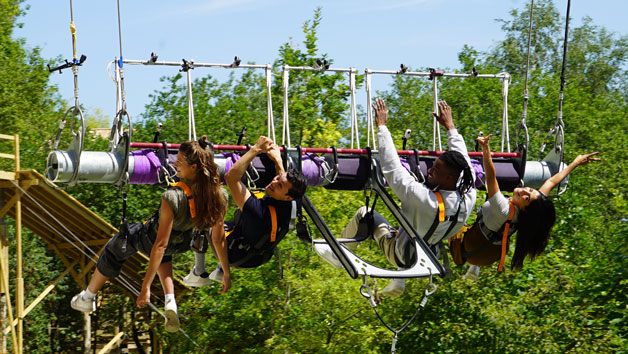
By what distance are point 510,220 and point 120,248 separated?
9.25 ft

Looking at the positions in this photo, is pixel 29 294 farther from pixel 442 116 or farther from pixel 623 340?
pixel 442 116

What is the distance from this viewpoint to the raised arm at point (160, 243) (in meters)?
6.69

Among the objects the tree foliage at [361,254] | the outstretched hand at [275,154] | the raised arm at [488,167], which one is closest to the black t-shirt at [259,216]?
the outstretched hand at [275,154]

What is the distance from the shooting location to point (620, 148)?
91.4 feet

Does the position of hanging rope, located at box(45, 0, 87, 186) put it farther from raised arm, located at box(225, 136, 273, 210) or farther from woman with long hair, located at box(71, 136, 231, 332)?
raised arm, located at box(225, 136, 273, 210)

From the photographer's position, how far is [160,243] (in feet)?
22.4

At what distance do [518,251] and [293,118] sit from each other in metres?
12.6

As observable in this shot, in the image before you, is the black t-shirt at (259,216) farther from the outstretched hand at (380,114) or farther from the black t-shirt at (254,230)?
the outstretched hand at (380,114)

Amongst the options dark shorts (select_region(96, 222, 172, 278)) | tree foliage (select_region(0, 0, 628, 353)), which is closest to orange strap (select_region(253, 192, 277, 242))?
dark shorts (select_region(96, 222, 172, 278))

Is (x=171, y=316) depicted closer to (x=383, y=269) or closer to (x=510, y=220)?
(x=383, y=269)

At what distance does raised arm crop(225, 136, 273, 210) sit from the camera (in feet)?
21.9

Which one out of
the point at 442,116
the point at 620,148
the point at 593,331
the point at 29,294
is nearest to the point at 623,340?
the point at 593,331

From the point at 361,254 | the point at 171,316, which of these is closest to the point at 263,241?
the point at 171,316

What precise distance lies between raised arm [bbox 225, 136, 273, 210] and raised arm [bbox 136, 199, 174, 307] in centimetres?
45
